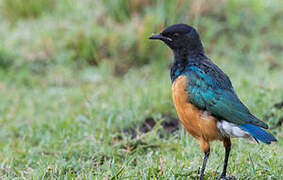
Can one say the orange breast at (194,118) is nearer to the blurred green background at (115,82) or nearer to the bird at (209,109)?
the bird at (209,109)

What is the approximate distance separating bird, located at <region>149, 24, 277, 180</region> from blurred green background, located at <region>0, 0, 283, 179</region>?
0.31 m

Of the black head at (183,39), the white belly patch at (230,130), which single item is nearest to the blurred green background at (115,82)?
the white belly patch at (230,130)

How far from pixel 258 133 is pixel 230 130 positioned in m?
0.26

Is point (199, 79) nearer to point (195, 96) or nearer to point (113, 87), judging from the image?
point (195, 96)

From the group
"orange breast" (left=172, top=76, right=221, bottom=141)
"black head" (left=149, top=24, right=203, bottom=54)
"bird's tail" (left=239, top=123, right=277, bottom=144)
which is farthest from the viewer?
"black head" (left=149, top=24, right=203, bottom=54)

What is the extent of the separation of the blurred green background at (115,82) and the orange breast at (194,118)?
1.13ft

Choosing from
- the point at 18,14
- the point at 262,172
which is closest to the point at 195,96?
the point at 262,172

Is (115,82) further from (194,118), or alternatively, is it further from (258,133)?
(258,133)

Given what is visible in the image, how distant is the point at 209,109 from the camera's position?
3898 mm

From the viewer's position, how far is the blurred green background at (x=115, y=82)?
4387 mm

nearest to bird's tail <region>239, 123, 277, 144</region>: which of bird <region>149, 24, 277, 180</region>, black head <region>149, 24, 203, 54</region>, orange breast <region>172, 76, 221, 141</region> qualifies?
bird <region>149, 24, 277, 180</region>

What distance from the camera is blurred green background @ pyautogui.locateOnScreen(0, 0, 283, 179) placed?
4.39m

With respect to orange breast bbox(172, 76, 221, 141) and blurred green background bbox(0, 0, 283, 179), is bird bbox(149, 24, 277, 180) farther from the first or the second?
blurred green background bbox(0, 0, 283, 179)

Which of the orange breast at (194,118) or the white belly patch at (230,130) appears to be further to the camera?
the orange breast at (194,118)
